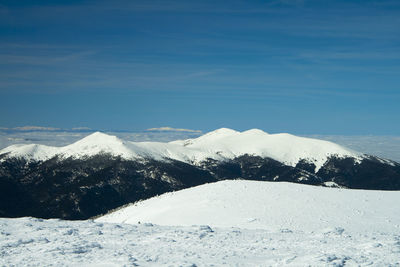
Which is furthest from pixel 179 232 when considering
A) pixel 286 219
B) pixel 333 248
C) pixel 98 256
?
pixel 286 219

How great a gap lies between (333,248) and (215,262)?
687 cm

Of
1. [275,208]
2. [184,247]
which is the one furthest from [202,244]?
[275,208]

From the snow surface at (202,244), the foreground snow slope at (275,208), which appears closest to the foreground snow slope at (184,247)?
the snow surface at (202,244)

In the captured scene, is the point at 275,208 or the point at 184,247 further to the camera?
the point at 275,208

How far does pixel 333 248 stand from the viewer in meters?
22.4

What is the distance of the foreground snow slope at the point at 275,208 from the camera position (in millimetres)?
43719

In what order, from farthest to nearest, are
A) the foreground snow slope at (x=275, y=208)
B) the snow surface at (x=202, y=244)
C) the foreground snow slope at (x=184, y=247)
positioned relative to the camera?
1. the foreground snow slope at (x=275, y=208)
2. the snow surface at (x=202, y=244)
3. the foreground snow slope at (x=184, y=247)

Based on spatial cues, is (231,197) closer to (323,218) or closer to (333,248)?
(323,218)

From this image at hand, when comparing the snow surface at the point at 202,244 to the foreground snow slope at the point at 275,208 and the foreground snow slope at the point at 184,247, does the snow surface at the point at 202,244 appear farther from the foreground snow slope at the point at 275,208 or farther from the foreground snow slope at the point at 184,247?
the foreground snow slope at the point at 275,208

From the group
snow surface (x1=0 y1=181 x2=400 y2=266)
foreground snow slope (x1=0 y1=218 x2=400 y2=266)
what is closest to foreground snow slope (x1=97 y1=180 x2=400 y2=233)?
snow surface (x1=0 y1=181 x2=400 y2=266)

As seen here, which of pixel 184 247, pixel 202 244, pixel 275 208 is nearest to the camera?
pixel 184 247

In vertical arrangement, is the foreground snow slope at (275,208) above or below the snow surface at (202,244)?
below

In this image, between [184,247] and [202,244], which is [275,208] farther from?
[184,247]

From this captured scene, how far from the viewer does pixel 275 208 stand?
5003 cm
